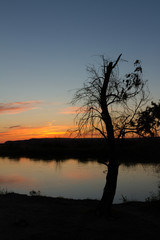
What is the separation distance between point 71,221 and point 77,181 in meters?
15.6

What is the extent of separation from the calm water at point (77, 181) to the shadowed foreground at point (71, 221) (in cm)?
571

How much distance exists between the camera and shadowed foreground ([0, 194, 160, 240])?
7500mm

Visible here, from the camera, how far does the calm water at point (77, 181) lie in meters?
19.3

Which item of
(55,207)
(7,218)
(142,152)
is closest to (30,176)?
(55,207)

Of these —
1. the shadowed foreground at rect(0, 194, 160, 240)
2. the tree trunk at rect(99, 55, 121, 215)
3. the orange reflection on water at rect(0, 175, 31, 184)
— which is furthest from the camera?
the orange reflection on water at rect(0, 175, 31, 184)

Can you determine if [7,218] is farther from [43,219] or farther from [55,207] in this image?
[55,207]

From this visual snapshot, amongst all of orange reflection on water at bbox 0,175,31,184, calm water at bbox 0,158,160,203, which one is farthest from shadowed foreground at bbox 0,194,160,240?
orange reflection on water at bbox 0,175,31,184

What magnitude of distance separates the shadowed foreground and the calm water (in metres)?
5.71

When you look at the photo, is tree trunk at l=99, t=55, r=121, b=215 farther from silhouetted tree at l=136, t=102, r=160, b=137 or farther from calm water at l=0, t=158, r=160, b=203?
calm water at l=0, t=158, r=160, b=203

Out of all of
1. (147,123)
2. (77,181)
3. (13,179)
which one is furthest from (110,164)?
(13,179)

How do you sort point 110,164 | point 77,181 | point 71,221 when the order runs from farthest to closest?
1. point 77,181
2. point 110,164
3. point 71,221

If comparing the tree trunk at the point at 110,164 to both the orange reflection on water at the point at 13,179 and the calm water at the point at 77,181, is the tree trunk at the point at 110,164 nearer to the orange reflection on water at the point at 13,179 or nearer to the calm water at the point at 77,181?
the calm water at the point at 77,181

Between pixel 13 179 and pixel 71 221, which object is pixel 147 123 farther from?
pixel 13 179

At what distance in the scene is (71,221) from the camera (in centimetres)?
866
